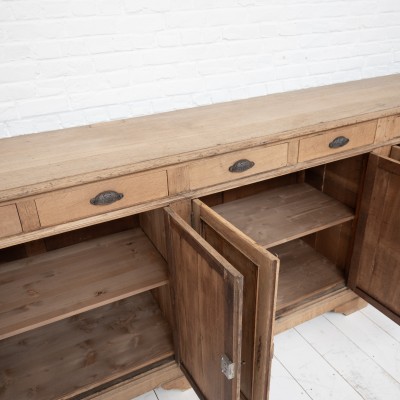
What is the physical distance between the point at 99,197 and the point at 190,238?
30 cm

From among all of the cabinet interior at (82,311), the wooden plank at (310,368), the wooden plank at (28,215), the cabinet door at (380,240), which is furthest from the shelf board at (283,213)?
the wooden plank at (28,215)

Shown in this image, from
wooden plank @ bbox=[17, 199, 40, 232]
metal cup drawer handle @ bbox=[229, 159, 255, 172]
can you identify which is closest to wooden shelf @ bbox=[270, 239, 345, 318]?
metal cup drawer handle @ bbox=[229, 159, 255, 172]

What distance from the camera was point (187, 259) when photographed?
4.02 ft

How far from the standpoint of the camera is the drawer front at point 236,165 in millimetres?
1317

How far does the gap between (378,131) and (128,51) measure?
109cm

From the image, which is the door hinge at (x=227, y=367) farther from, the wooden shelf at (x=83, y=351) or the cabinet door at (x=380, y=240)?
the cabinet door at (x=380, y=240)

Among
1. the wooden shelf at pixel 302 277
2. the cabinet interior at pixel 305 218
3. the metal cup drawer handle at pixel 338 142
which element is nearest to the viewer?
the metal cup drawer handle at pixel 338 142

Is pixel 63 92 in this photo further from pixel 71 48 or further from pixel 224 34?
pixel 224 34

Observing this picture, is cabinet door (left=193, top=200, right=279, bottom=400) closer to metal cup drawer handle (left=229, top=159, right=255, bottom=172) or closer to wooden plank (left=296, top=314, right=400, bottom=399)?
metal cup drawer handle (left=229, top=159, right=255, bottom=172)

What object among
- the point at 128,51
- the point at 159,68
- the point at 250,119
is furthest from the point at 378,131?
the point at 128,51

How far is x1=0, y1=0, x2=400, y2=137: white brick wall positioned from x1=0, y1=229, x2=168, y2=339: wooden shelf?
520 mm

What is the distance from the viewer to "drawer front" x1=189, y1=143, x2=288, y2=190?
1.32 m

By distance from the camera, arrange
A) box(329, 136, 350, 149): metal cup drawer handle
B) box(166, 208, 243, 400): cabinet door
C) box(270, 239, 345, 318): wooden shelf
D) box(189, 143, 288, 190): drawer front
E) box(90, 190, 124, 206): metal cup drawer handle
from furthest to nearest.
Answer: box(270, 239, 345, 318): wooden shelf < box(329, 136, 350, 149): metal cup drawer handle < box(189, 143, 288, 190): drawer front < box(90, 190, 124, 206): metal cup drawer handle < box(166, 208, 243, 400): cabinet door

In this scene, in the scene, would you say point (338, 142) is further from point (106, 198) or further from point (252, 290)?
point (106, 198)
